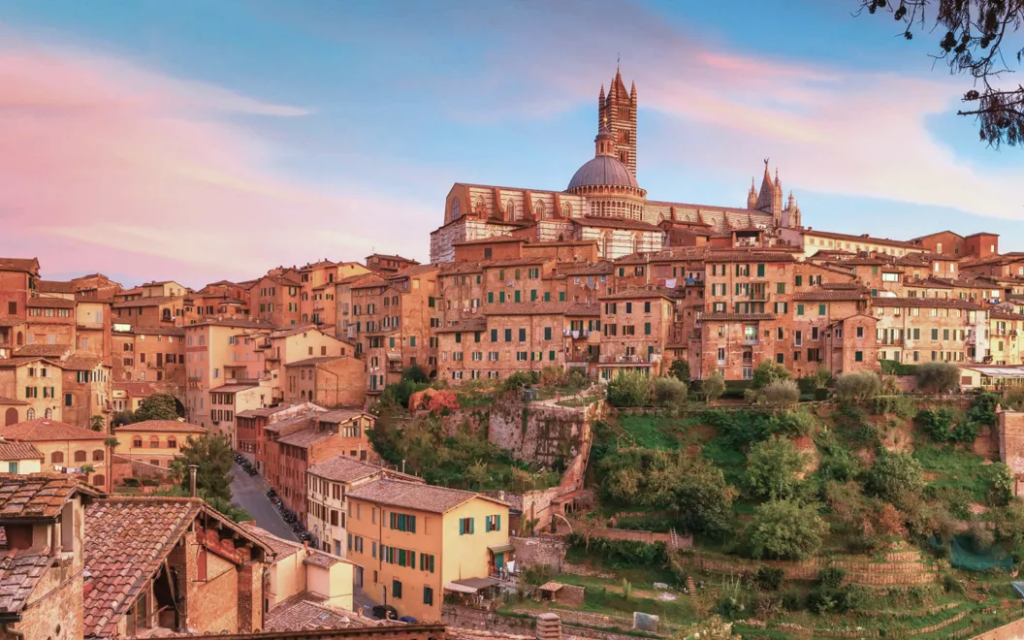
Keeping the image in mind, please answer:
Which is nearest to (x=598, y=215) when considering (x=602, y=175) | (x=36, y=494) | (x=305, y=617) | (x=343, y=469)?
(x=602, y=175)

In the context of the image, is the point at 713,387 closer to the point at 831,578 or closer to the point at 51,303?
the point at 831,578

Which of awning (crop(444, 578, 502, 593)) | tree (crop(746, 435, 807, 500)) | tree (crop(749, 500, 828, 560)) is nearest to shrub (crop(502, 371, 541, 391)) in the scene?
tree (crop(746, 435, 807, 500))

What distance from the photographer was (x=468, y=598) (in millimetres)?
32906

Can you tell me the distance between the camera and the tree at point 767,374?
151 ft

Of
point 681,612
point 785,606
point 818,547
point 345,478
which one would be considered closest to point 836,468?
point 818,547

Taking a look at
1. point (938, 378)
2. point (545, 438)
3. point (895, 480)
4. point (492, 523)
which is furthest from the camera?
point (938, 378)

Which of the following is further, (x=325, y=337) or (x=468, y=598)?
(x=325, y=337)

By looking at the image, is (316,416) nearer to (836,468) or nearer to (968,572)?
(836,468)

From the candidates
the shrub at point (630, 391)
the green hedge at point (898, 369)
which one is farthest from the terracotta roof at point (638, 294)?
the green hedge at point (898, 369)

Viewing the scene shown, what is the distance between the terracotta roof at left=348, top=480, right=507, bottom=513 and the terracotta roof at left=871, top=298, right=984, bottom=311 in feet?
85.9

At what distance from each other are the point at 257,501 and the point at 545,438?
14.6 meters

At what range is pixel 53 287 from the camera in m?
61.1

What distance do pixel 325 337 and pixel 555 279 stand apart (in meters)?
15.9

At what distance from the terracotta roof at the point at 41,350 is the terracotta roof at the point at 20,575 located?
163 feet
